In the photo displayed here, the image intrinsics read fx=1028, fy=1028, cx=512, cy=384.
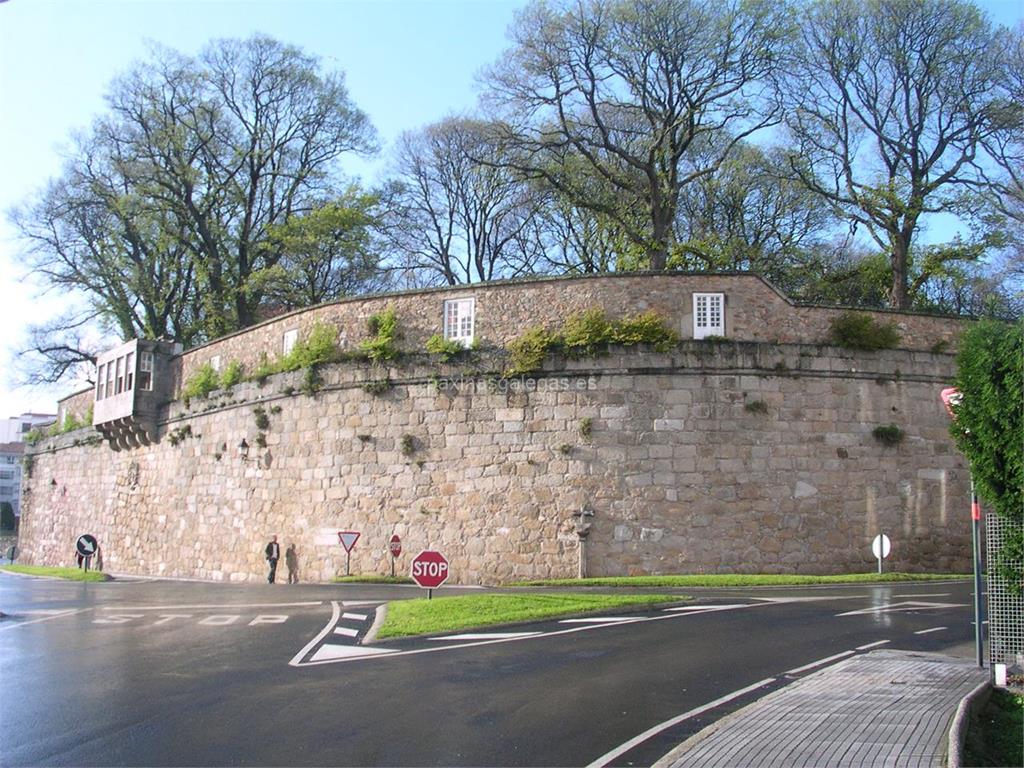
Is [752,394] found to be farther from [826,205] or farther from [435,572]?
[826,205]

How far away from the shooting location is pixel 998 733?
8.80 metres

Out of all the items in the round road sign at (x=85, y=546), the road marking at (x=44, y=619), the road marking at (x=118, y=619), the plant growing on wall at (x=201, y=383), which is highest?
the plant growing on wall at (x=201, y=383)

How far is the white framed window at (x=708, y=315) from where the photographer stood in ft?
78.0

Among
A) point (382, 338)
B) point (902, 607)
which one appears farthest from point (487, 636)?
point (382, 338)

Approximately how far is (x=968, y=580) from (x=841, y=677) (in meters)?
13.0

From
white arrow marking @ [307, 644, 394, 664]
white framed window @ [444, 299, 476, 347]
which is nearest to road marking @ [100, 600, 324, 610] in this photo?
white arrow marking @ [307, 644, 394, 664]

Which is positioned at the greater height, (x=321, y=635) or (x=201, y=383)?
(x=201, y=383)

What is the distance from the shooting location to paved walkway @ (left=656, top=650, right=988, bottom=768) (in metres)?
7.38

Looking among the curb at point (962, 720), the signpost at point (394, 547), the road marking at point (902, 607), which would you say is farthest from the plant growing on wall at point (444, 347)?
the curb at point (962, 720)

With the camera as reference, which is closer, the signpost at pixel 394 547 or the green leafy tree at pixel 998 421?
the green leafy tree at pixel 998 421

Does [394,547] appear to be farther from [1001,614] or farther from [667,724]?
[667,724]

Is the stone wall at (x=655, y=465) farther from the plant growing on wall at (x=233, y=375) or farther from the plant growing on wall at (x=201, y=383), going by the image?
the plant growing on wall at (x=201, y=383)

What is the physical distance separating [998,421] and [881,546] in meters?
12.2

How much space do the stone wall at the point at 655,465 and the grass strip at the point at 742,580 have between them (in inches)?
38.7
